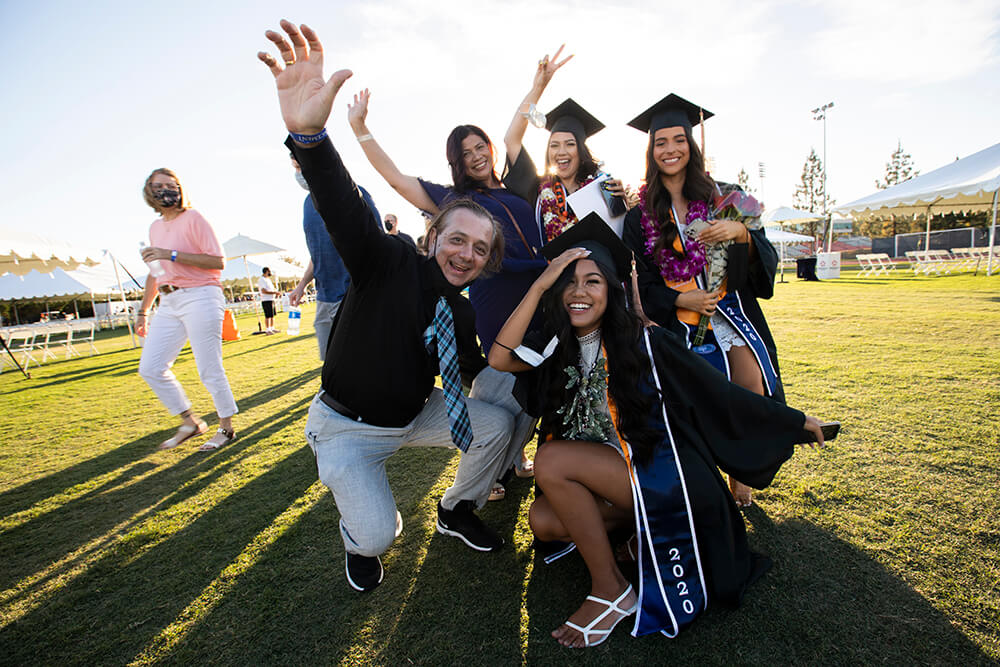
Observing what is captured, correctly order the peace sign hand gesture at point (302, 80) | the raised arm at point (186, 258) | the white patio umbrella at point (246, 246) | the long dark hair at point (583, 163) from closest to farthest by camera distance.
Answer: the peace sign hand gesture at point (302, 80), the long dark hair at point (583, 163), the raised arm at point (186, 258), the white patio umbrella at point (246, 246)

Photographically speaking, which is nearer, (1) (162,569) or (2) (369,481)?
(2) (369,481)

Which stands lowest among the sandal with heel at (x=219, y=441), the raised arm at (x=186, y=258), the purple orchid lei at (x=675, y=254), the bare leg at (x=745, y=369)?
the sandal with heel at (x=219, y=441)

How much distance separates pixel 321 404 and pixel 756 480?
2186 mm

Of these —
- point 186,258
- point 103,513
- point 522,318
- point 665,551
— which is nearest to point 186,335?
point 186,258

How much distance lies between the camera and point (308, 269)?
4246 millimetres

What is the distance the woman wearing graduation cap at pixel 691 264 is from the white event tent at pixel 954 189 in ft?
53.1

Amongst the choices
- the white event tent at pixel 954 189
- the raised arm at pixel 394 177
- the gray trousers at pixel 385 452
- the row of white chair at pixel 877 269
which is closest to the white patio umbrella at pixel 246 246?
the raised arm at pixel 394 177

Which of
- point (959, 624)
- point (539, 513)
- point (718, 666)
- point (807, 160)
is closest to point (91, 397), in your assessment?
point (539, 513)

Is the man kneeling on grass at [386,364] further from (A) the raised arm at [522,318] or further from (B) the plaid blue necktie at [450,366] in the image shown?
(A) the raised arm at [522,318]

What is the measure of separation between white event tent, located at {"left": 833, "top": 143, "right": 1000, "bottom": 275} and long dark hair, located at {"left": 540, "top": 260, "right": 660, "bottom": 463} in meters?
17.2

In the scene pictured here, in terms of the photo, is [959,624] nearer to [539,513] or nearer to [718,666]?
[718,666]

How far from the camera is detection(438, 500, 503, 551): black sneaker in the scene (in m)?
2.50

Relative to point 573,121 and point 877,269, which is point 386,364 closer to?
point 573,121

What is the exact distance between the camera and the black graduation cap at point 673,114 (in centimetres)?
271
